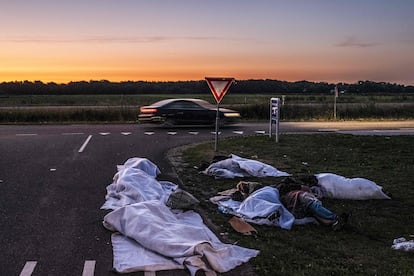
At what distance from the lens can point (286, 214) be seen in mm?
7324

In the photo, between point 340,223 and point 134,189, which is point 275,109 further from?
point 340,223

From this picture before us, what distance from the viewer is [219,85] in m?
14.3

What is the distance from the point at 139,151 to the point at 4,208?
772 cm

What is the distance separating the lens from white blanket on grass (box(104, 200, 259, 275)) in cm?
536

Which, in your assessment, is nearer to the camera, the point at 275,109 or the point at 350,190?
the point at 350,190

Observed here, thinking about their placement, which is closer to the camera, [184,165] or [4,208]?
[4,208]

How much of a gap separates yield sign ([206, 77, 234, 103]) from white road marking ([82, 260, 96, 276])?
30.6ft

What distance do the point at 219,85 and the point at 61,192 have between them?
21.2 feet

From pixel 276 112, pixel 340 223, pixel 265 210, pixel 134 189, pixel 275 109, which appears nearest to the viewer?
pixel 340 223

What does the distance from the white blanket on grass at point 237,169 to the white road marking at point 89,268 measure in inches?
227

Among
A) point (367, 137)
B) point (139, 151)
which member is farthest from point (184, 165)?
point (367, 137)

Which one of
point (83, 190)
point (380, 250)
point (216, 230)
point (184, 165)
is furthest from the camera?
point (184, 165)

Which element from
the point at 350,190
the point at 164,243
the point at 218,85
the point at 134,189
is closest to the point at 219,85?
the point at 218,85

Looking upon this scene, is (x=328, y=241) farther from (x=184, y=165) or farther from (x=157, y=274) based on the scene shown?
(x=184, y=165)
